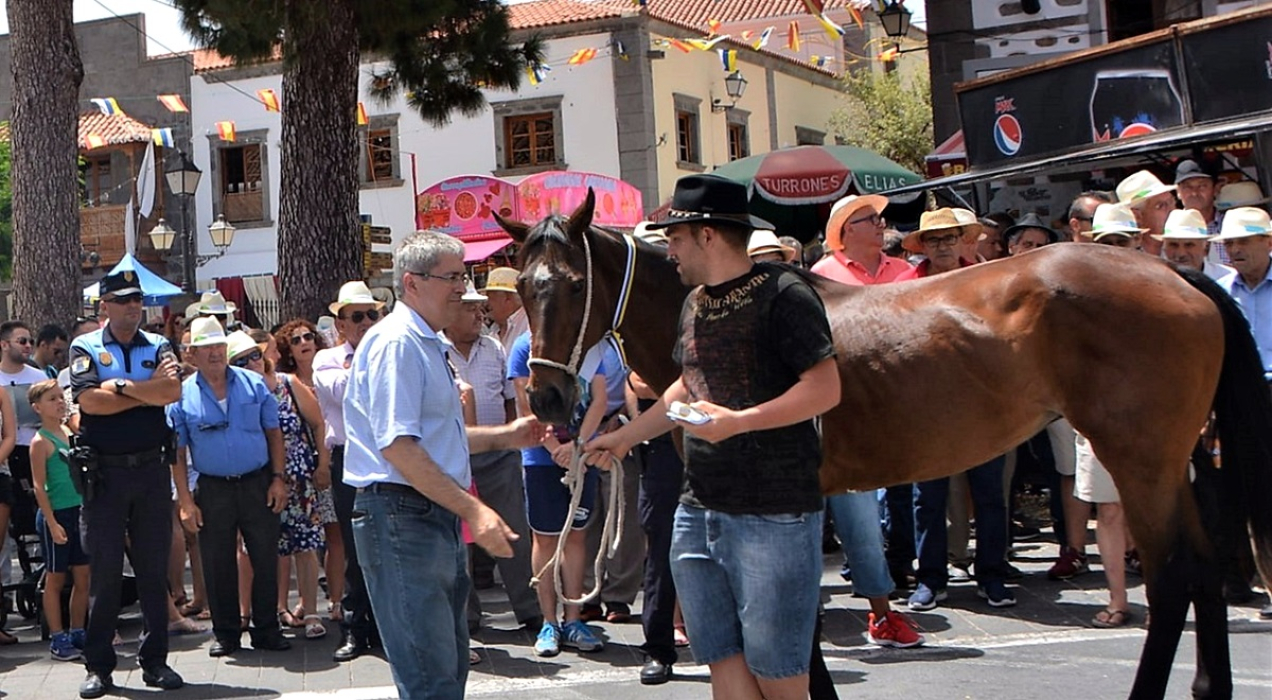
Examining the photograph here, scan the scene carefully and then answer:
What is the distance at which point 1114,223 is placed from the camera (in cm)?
823

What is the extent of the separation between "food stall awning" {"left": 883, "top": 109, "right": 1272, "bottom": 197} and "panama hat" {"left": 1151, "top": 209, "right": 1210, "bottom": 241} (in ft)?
6.13

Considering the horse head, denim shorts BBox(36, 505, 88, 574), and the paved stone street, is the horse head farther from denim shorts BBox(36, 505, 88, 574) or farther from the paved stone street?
denim shorts BBox(36, 505, 88, 574)

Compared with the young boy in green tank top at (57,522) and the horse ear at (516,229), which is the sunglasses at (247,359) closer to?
the young boy in green tank top at (57,522)

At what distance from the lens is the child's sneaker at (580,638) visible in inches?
306

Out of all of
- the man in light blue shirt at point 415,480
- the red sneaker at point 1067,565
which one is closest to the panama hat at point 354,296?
the man in light blue shirt at point 415,480

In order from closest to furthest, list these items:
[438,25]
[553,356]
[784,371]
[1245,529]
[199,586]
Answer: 1. [784,371]
2. [553,356]
3. [1245,529]
4. [199,586]
5. [438,25]

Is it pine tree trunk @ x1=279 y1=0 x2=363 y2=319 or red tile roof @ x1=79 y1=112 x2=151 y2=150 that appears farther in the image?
red tile roof @ x1=79 y1=112 x2=151 y2=150

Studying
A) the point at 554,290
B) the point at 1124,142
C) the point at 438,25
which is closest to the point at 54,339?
the point at 438,25

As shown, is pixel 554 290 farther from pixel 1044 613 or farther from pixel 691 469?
pixel 1044 613

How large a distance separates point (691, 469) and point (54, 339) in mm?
8986

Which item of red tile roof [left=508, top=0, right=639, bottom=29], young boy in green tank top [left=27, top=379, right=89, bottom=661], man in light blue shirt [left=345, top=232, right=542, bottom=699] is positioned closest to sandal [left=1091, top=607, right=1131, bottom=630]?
man in light blue shirt [left=345, top=232, right=542, bottom=699]

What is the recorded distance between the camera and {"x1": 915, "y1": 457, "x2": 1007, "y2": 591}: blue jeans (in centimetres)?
825

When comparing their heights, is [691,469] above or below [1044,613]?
above

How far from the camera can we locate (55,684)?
7.74m
